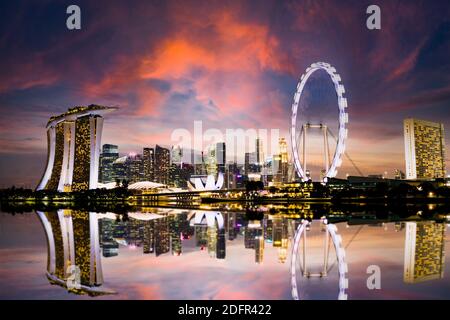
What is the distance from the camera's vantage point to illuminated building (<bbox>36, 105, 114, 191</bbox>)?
95.4 m

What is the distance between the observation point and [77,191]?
10300 centimetres

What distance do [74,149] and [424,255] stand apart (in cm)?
9353

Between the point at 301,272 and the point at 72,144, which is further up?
the point at 72,144

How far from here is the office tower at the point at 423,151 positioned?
14000cm

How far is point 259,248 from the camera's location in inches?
703

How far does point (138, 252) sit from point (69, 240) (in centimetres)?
459

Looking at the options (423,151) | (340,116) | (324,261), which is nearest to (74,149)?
(340,116)

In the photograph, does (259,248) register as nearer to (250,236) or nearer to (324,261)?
(324,261)

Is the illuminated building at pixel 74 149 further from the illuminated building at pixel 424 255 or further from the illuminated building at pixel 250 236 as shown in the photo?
the illuminated building at pixel 424 255

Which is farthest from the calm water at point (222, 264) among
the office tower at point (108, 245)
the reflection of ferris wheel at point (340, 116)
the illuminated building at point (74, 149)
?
the illuminated building at point (74, 149)

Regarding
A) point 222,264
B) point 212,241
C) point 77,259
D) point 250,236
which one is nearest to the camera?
point 222,264

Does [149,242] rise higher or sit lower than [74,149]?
lower
